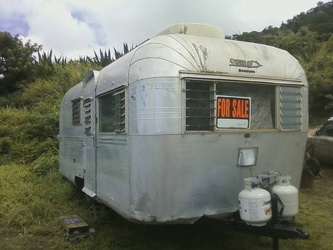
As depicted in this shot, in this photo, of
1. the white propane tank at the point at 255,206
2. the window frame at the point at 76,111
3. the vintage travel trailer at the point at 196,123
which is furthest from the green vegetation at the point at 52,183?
the window frame at the point at 76,111

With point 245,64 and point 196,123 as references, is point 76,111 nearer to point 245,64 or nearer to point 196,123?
point 196,123

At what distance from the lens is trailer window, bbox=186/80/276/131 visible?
3850 millimetres

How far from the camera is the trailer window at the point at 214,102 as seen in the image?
385cm

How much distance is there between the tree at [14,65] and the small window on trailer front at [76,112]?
1076 cm

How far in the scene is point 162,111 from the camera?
369 centimetres

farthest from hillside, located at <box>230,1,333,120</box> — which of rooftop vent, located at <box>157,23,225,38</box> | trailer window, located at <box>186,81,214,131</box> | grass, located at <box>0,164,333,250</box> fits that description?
trailer window, located at <box>186,81,214,131</box>

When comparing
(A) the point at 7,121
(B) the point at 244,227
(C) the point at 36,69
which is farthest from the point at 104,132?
(C) the point at 36,69

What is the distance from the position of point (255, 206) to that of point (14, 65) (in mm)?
15567

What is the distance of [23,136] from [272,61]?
8.79 metres

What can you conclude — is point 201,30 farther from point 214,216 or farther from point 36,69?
point 36,69

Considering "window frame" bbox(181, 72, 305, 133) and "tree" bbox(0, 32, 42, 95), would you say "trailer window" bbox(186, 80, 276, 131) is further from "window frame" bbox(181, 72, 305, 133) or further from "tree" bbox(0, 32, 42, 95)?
"tree" bbox(0, 32, 42, 95)

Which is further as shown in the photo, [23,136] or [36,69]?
[36,69]

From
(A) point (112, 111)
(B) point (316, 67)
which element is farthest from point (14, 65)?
(A) point (112, 111)

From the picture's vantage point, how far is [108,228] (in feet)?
18.5
